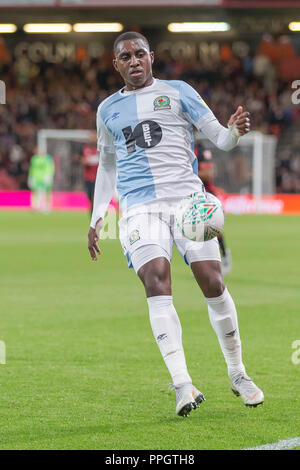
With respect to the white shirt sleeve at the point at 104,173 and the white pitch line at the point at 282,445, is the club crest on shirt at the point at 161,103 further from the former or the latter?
the white pitch line at the point at 282,445

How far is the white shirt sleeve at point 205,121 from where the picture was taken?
5.39m

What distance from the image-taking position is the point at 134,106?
5715 mm

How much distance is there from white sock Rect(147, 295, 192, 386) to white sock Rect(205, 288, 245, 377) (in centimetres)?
32

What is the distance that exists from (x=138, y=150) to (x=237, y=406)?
5.41 feet

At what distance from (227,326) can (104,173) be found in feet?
4.18

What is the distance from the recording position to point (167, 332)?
5.32 metres

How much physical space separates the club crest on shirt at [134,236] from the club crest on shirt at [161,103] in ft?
2.54

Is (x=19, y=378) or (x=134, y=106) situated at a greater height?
(x=134, y=106)

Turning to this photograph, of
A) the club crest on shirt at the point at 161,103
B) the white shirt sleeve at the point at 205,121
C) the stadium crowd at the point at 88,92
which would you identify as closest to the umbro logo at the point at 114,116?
the club crest on shirt at the point at 161,103

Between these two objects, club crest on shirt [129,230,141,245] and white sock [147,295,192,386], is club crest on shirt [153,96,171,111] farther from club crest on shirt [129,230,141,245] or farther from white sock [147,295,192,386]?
white sock [147,295,192,386]

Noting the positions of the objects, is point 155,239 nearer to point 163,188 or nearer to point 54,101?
point 163,188

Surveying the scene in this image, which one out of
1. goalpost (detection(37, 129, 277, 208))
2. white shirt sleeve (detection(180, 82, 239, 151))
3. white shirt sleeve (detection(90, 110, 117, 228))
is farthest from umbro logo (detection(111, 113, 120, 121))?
goalpost (detection(37, 129, 277, 208))
